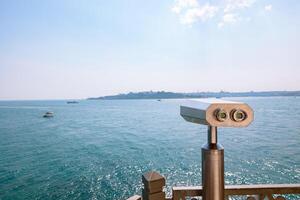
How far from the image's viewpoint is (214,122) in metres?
1.36

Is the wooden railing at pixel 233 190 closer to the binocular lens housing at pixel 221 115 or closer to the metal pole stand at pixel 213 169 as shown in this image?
the metal pole stand at pixel 213 169

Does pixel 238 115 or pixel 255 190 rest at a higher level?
pixel 238 115

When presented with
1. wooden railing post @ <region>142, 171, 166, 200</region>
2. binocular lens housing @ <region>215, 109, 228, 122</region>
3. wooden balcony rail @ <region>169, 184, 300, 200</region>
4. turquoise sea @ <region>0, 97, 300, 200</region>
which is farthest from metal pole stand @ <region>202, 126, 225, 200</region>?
turquoise sea @ <region>0, 97, 300, 200</region>

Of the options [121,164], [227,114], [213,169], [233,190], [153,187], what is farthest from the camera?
[121,164]

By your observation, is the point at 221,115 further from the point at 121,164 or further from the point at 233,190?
the point at 121,164

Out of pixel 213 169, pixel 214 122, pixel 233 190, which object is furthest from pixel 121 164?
pixel 214 122

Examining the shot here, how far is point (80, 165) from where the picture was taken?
1731 cm

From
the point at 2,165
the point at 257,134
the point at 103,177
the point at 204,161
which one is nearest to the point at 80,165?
the point at 103,177

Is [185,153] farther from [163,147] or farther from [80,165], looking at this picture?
[80,165]

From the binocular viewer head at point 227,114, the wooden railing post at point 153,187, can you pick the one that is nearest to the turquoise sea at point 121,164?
the wooden railing post at point 153,187

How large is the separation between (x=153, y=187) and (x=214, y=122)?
97 cm

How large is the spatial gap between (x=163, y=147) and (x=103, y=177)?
32.5ft

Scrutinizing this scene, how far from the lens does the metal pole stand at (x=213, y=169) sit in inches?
59.6

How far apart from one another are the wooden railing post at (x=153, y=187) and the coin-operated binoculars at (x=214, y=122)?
21.4 inches
